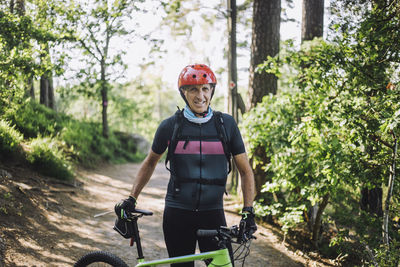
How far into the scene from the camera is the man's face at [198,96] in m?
2.71

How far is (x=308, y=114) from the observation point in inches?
177

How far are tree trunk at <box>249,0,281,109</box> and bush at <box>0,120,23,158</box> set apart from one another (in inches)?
204

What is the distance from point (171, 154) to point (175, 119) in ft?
0.98

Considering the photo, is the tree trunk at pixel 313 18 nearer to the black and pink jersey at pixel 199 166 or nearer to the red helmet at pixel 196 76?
the red helmet at pixel 196 76

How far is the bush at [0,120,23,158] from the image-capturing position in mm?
6512

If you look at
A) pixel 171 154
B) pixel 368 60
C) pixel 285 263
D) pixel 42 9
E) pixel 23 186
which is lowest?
pixel 285 263

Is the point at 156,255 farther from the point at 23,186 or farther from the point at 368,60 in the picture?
the point at 368,60

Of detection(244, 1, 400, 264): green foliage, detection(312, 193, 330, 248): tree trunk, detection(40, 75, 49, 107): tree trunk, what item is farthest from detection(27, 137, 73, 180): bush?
detection(312, 193, 330, 248): tree trunk

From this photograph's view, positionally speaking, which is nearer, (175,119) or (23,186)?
(175,119)

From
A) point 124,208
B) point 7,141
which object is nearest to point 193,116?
point 124,208

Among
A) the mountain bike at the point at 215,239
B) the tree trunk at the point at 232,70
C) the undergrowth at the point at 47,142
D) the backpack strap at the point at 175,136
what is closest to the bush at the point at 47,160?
the undergrowth at the point at 47,142

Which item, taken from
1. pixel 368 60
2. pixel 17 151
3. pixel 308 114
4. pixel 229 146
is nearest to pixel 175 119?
pixel 229 146

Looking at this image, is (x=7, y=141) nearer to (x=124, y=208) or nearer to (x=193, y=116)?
(x=124, y=208)

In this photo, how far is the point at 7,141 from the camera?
6.56 m
